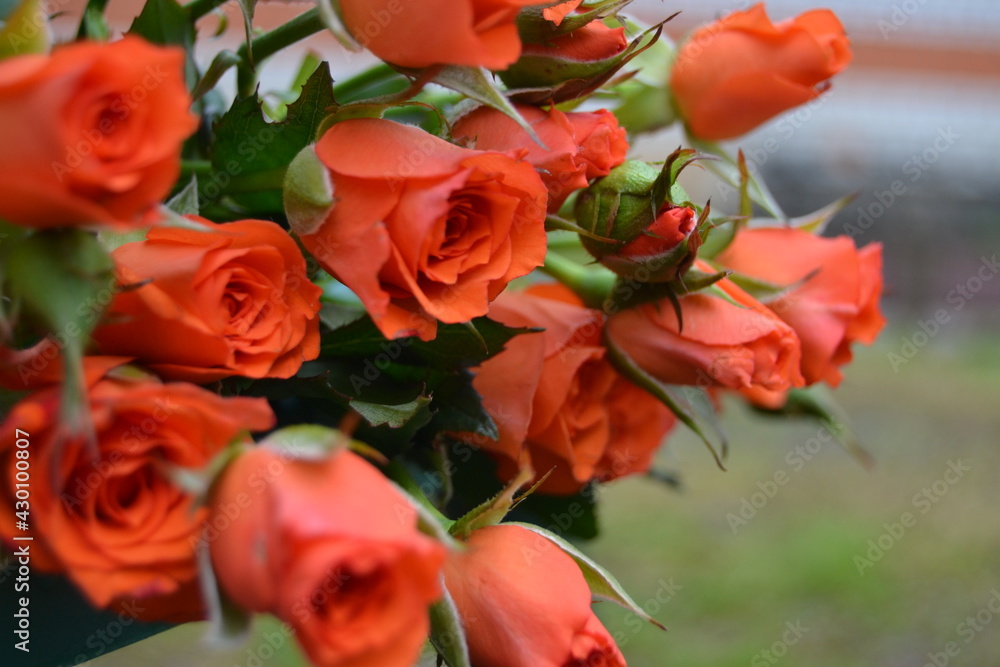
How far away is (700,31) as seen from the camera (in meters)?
0.41

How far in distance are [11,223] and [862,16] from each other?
2093 millimetres

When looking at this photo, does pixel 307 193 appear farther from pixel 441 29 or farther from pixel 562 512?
pixel 562 512

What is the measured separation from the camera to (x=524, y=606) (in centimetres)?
26

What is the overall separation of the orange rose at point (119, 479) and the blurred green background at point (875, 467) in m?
0.23

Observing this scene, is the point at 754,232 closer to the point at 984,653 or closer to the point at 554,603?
the point at 554,603

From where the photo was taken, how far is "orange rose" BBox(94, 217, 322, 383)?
24 centimetres
